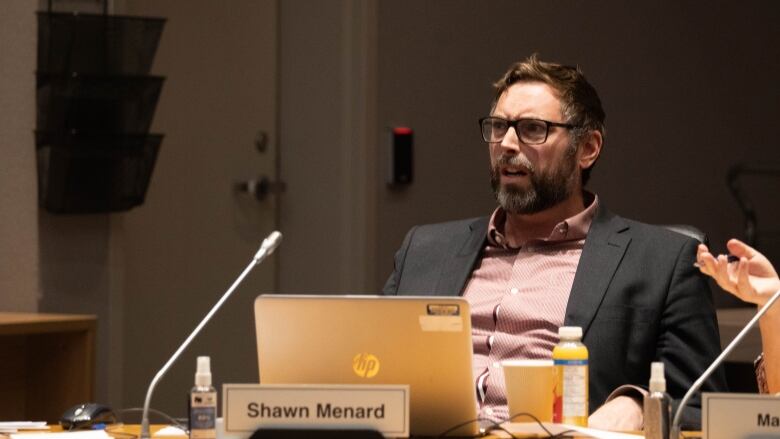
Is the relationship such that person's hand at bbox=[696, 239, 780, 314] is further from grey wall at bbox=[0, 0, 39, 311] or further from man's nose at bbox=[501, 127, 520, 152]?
grey wall at bbox=[0, 0, 39, 311]

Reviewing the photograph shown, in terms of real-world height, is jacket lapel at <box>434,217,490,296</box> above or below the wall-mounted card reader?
below

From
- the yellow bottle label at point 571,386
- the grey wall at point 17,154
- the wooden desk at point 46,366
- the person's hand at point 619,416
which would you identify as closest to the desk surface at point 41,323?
the wooden desk at point 46,366

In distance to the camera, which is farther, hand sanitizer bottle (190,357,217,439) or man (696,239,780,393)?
man (696,239,780,393)

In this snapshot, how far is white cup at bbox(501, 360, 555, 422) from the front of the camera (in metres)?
2.19

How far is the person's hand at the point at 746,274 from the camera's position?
227 centimetres

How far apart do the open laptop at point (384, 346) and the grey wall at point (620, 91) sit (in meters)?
3.03

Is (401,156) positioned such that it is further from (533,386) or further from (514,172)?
(533,386)

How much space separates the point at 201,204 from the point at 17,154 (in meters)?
0.89

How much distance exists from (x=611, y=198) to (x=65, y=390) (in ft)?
9.48

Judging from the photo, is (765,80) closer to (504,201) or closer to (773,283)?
(504,201)

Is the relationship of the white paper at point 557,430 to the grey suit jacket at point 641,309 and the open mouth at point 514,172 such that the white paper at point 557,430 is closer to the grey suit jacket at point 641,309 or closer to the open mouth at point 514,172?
the grey suit jacket at point 641,309

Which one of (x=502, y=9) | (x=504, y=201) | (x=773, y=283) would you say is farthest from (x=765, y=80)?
(x=773, y=283)

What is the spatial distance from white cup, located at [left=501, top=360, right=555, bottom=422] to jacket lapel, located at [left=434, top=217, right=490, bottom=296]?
736mm

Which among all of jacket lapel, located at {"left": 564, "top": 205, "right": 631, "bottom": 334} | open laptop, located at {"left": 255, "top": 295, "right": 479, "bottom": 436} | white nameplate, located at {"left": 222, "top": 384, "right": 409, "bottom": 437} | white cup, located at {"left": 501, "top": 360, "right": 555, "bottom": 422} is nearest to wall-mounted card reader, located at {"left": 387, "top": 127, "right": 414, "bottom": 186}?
jacket lapel, located at {"left": 564, "top": 205, "right": 631, "bottom": 334}
